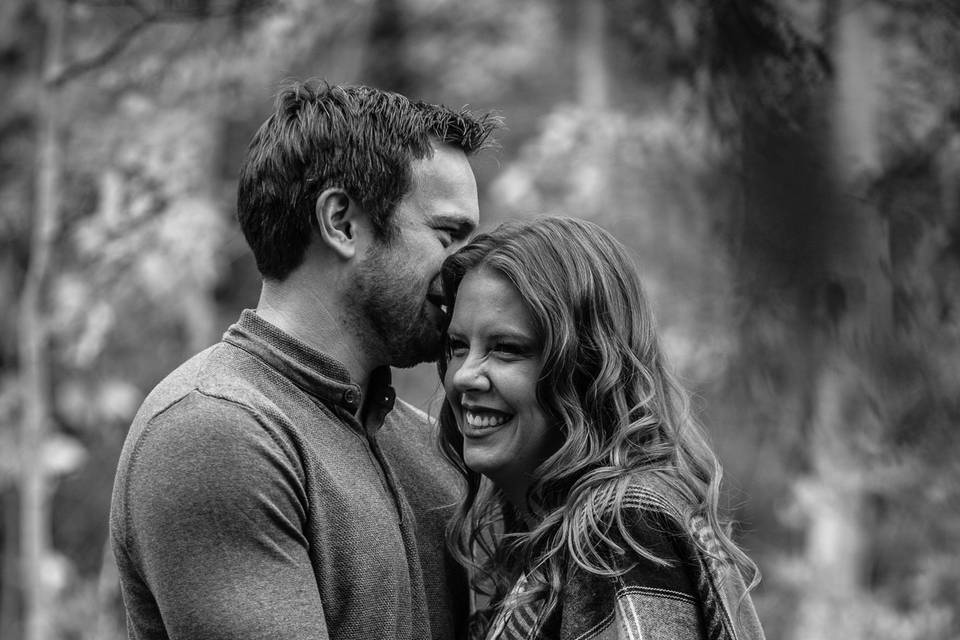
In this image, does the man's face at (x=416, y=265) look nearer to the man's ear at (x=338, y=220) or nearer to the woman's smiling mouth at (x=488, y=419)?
the man's ear at (x=338, y=220)

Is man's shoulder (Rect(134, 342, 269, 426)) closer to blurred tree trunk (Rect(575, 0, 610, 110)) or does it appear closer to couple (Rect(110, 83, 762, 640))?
couple (Rect(110, 83, 762, 640))

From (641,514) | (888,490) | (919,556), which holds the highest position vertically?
(641,514)

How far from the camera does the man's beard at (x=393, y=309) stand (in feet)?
7.86

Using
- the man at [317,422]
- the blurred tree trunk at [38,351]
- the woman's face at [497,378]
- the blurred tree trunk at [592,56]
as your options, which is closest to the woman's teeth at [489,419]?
the woman's face at [497,378]

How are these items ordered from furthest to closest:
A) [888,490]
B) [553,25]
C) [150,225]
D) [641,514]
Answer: [553,25]
[888,490]
[150,225]
[641,514]

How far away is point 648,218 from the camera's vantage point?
6.36 meters

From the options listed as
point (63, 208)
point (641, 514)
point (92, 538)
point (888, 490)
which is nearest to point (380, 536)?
point (641, 514)

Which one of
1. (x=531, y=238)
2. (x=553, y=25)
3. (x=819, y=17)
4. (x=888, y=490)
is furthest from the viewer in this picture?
(x=553, y=25)

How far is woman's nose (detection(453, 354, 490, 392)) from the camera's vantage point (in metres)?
2.22

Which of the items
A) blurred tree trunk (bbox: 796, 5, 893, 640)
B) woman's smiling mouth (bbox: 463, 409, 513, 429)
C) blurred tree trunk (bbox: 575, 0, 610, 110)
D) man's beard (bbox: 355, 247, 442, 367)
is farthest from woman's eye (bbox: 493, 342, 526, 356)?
blurred tree trunk (bbox: 575, 0, 610, 110)

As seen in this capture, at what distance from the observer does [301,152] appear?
7.75ft

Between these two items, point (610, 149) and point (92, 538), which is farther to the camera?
Result: point (92, 538)

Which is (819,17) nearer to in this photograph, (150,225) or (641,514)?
(641,514)

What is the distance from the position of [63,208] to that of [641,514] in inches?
160
